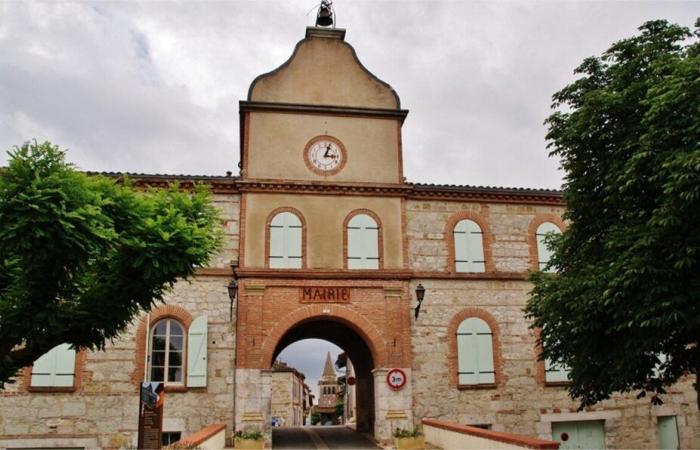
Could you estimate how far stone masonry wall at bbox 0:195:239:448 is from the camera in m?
17.1

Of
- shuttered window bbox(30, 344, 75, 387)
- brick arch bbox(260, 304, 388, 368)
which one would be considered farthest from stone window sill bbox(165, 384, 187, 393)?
shuttered window bbox(30, 344, 75, 387)

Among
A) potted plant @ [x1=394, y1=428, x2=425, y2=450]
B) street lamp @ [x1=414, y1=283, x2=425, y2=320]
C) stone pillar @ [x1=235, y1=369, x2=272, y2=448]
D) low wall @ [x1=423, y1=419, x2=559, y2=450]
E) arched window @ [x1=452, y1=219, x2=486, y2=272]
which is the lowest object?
potted plant @ [x1=394, y1=428, x2=425, y2=450]

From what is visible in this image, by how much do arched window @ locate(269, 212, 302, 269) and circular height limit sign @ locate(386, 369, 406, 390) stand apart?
4028 millimetres

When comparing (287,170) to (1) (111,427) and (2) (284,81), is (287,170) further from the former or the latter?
(1) (111,427)

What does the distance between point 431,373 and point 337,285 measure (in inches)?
147

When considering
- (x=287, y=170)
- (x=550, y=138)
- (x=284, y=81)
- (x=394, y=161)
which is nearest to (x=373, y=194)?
(x=394, y=161)

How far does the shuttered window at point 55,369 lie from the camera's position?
57.1ft

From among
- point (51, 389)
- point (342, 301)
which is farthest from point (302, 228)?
point (51, 389)

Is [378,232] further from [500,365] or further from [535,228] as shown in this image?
[500,365]

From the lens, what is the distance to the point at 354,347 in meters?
23.1

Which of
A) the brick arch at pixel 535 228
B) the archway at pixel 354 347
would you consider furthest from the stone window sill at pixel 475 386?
the brick arch at pixel 535 228

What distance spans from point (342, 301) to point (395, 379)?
2.66 metres

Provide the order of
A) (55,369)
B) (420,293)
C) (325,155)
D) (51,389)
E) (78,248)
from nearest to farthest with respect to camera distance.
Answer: (78,248), (51,389), (55,369), (420,293), (325,155)

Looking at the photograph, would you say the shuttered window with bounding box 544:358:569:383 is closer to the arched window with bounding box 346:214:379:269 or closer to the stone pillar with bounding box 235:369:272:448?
the arched window with bounding box 346:214:379:269
